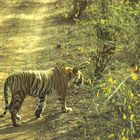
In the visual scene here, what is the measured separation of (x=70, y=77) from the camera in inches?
379

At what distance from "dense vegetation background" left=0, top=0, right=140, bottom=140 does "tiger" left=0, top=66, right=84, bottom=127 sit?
306 millimetres

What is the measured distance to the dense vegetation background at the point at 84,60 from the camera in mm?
6941

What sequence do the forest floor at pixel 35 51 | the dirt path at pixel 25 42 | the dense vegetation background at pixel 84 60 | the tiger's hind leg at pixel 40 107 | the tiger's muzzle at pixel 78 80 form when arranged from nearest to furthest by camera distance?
1. the dense vegetation background at pixel 84 60
2. the forest floor at pixel 35 51
3. the dirt path at pixel 25 42
4. the tiger's hind leg at pixel 40 107
5. the tiger's muzzle at pixel 78 80

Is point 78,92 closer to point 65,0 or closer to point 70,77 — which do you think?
point 70,77

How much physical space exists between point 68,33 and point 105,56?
19.6ft

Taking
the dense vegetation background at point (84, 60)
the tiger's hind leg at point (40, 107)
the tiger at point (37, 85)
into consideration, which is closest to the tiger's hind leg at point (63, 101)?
the tiger at point (37, 85)

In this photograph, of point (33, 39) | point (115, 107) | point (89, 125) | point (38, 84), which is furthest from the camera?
point (33, 39)

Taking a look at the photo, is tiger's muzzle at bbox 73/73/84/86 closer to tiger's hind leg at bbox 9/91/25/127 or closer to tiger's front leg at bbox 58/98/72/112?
tiger's front leg at bbox 58/98/72/112

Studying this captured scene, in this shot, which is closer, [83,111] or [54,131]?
[54,131]

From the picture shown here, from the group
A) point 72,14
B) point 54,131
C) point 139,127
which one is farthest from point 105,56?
point 72,14

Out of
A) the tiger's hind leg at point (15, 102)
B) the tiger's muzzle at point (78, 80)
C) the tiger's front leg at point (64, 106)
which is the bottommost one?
the tiger's front leg at point (64, 106)

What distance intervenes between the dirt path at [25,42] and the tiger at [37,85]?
0.38 meters

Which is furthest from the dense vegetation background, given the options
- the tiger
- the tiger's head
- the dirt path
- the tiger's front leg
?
the tiger's head

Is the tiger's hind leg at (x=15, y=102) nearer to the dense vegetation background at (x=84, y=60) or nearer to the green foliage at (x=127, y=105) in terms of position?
the dense vegetation background at (x=84, y=60)
